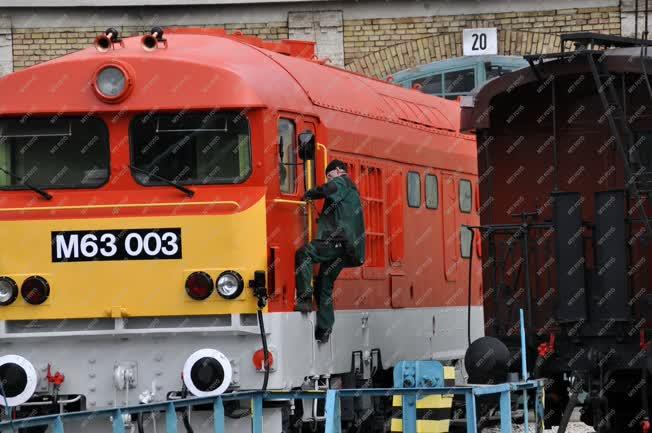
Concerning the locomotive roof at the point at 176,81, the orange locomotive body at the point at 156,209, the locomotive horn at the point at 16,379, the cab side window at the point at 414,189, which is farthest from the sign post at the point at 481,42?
the locomotive horn at the point at 16,379

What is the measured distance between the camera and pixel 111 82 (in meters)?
13.6

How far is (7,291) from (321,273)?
2570mm

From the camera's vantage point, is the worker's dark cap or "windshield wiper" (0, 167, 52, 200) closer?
"windshield wiper" (0, 167, 52, 200)

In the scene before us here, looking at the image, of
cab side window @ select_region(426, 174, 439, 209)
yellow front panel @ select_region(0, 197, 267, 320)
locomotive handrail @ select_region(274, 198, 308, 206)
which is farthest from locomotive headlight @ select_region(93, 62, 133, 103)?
cab side window @ select_region(426, 174, 439, 209)

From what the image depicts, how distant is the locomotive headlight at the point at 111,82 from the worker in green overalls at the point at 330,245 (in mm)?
1713

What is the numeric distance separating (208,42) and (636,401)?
15.6 feet

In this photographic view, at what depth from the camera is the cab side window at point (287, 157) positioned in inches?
531

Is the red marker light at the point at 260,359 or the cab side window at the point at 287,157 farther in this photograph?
the cab side window at the point at 287,157

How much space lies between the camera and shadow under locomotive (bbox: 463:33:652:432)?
13516 millimetres

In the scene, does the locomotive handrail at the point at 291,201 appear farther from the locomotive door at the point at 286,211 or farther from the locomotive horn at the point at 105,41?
the locomotive horn at the point at 105,41

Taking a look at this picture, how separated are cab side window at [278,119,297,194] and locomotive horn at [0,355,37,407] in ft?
8.04

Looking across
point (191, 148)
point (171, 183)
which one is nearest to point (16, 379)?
point (171, 183)

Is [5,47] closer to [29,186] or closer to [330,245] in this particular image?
[29,186]

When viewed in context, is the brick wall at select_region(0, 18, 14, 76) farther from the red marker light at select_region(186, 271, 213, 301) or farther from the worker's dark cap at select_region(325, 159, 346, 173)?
the red marker light at select_region(186, 271, 213, 301)
